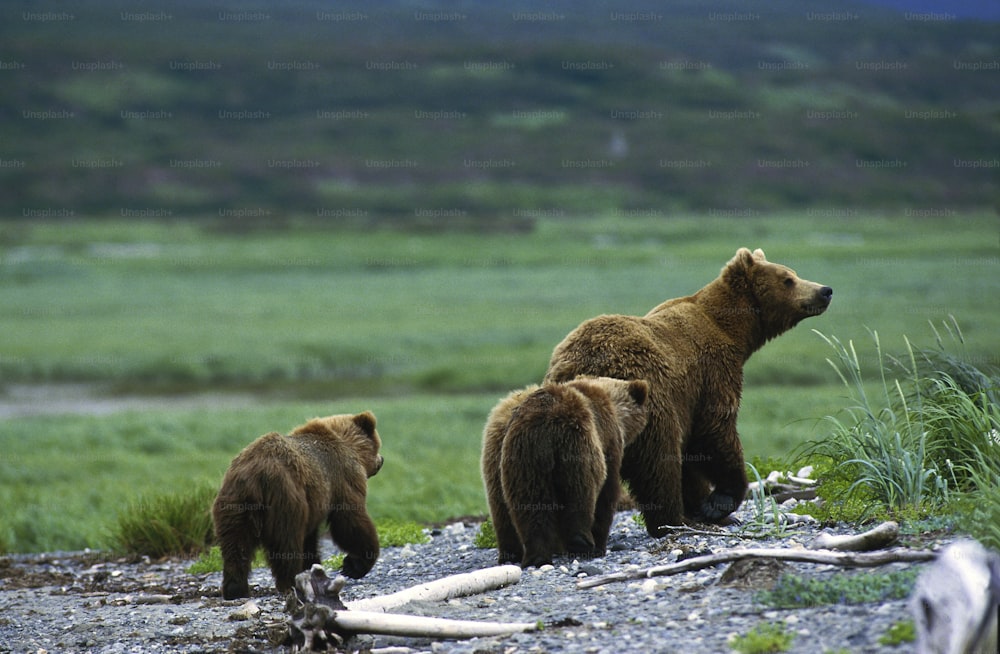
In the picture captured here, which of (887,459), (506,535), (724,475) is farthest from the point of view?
(724,475)

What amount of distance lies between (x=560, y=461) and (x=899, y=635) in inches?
115

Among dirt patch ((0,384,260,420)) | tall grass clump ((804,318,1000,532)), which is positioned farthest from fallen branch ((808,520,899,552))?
dirt patch ((0,384,260,420))

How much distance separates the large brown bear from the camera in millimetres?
8914

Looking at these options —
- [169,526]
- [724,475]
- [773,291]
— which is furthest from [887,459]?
[169,526]

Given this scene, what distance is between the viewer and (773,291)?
9.63m

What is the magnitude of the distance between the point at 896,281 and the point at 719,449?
33419 millimetres

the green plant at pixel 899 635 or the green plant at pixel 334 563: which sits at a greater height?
the green plant at pixel 899 635

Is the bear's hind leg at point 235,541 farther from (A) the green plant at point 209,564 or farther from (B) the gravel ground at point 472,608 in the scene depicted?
(A) the green plant at point 209,564

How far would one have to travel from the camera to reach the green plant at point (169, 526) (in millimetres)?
11688

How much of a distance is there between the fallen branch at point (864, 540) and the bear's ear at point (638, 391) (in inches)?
69.9

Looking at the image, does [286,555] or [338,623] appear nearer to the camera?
[338,623]

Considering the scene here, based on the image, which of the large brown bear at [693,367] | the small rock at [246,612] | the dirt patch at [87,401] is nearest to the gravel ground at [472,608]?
the small rock at [246,612]

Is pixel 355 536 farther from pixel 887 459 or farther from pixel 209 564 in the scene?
pixel 887 459

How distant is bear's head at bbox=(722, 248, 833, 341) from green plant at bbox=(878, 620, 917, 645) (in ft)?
13.9
